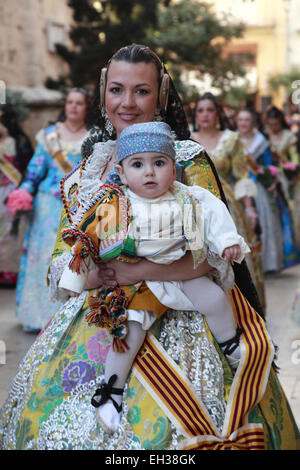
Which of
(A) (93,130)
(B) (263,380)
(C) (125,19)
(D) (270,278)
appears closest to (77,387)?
(B) (263,380)

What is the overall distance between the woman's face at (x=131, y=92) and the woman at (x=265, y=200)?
505cm

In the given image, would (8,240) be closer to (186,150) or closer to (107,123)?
(107,123)

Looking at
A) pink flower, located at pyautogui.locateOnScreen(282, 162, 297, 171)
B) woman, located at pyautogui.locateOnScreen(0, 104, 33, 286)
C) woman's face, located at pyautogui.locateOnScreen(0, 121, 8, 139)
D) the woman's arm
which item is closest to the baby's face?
the woman's arm

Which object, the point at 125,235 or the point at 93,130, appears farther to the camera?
the point at 93,130

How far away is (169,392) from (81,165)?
0.97 metres

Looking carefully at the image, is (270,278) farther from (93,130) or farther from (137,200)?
(137,200)

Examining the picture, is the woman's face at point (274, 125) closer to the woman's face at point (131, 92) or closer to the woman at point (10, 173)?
the woman at point (10, 173)

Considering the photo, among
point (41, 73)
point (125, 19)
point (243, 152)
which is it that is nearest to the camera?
point (243, 152)

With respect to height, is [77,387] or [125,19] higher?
[125,19]

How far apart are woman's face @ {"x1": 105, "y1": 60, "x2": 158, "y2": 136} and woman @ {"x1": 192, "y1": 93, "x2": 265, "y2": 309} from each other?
103 inches

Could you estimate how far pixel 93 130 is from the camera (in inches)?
114

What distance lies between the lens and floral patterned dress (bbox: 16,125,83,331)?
5422 millimetres

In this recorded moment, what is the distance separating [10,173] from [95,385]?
16.8 feet

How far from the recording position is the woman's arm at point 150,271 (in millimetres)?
2303
